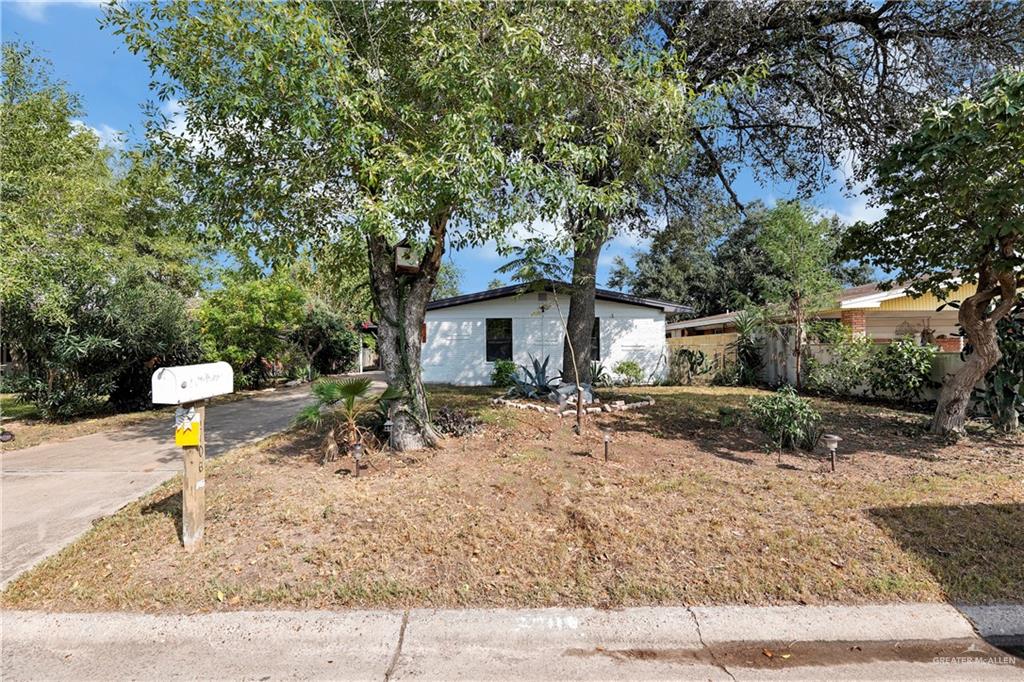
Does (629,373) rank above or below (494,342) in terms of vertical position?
below

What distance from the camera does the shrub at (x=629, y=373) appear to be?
46.4 ft

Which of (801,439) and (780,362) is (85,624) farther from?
(780,362)

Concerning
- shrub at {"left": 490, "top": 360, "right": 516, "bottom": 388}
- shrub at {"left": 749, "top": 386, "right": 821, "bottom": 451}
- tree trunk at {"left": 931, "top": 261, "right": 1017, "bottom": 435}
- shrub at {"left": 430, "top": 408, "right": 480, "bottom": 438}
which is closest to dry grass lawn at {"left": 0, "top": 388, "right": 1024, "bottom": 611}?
shrub at {"left": 749, "top": 386, "right": 821, "bottom": 451}

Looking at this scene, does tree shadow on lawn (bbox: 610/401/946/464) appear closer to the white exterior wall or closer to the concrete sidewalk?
the concrete sidewalk

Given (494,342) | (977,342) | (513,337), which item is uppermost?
(513,337)

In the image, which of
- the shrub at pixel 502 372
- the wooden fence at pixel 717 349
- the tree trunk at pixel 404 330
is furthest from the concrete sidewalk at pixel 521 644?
the wooden fence at pixel 717 349

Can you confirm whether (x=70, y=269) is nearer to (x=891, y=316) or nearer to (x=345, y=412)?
(x=345, y=412)

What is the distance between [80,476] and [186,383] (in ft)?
13.0

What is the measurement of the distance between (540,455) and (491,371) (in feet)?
29.7

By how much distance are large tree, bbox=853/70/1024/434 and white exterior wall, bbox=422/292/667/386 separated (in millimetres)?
8100

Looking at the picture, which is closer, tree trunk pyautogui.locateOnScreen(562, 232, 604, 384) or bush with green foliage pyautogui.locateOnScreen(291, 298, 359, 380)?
tree trunk pyautogui.locateOnScreen(562, 232, 604, 384)

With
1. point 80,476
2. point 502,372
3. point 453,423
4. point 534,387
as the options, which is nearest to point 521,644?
point 453,423

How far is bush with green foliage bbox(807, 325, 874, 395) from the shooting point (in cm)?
1005

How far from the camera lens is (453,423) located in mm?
6758
